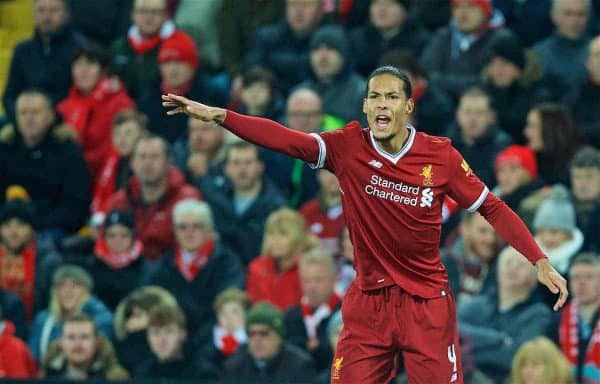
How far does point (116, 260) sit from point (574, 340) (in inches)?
119

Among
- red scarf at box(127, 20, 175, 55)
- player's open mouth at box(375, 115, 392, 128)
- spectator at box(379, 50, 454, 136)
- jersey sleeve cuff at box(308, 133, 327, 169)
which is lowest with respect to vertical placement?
jersey sleeve cuff at box(308, 133, 327, 169)

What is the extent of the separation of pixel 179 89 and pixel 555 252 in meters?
3.02

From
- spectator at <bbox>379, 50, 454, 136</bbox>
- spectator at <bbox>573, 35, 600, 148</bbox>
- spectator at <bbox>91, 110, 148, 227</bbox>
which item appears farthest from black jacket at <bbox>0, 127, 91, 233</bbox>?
spectator at <bbox>573, 35, 600, 148</bbox>

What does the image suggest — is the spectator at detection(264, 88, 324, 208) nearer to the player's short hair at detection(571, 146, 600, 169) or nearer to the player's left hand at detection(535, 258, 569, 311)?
the player's short hair at detection(571, 146, 600, 169)

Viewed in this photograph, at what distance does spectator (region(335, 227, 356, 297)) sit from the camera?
368 inches

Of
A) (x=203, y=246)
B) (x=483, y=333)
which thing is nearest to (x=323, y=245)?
(x=203, y=246)

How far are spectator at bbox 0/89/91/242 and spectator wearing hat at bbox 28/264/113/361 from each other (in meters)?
0.74

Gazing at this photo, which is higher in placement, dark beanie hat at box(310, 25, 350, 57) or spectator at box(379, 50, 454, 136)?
dark beanie hat at box(310, 25, 350, 57)

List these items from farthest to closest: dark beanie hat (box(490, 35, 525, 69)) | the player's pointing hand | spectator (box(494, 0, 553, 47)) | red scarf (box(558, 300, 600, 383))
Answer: spectator (box(494, 0, 553, 47)) → dark beanie hat (box(490, 35, 525, 69)) → red scarf (box(558, 300, 600, 383)) → the player's pointing hand

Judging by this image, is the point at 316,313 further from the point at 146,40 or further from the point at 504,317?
the point at 146,40

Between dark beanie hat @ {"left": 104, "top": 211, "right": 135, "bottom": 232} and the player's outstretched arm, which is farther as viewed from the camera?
dark beanie hat @ {"left": 104, "top": 211, "right": 135, "bottom": 232}

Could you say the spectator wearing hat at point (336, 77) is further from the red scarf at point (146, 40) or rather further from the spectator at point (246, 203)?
the red scarf at point (146, 40)

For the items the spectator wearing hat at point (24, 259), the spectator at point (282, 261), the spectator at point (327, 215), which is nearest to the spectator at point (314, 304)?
the spectator at point (282, 261)

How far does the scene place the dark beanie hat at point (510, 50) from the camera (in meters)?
9.93
